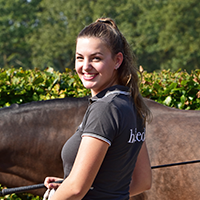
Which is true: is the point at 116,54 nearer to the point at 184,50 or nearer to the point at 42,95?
the point at 42,95

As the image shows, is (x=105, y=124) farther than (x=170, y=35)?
No

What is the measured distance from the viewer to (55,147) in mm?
2717

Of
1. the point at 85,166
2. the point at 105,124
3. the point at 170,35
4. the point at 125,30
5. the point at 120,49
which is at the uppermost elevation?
the point at 120,49

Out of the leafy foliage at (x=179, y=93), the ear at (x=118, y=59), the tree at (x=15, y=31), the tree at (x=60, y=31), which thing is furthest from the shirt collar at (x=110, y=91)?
the tree at (x=15, y=31)

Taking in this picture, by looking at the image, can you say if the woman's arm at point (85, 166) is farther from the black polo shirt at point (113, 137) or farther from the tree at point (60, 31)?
the tree at point (60, 31)

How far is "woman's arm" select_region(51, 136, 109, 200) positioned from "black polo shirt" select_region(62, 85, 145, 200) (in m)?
0.04

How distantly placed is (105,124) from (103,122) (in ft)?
0.04

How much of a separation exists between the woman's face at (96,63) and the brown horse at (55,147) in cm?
131

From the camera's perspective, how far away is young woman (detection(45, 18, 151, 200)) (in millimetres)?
1268

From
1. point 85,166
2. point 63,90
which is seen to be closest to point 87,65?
point 85,166

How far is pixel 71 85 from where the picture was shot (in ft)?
13.8

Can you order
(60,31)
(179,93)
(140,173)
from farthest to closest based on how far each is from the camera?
(60,31) → (179,93) → (140,173)

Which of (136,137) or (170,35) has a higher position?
(136,137)

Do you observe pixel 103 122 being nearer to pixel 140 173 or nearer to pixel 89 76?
pixel 89 76
